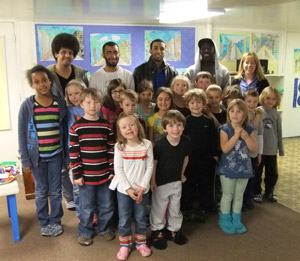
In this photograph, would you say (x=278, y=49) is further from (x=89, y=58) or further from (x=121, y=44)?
(x=89, y=58)

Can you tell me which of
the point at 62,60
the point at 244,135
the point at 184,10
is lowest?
the point at 244,135

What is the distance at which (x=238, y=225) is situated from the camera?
2.61 meters

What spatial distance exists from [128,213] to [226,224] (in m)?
0.91

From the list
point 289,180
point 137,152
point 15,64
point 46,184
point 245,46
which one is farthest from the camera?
point 245,46

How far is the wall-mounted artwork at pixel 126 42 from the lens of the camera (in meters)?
4.10

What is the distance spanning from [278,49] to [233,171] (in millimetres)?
4217

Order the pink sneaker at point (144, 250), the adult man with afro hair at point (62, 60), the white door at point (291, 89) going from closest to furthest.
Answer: the pink sneaker at point (144, 250) → the adult man with afro hair at point (62, 60) → the white door at point (291, 89)

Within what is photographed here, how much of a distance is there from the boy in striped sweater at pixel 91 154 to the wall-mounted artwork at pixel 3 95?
2.29 m

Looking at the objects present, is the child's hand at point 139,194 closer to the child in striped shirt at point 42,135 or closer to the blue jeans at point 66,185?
the child in striped shirt at point 42,135

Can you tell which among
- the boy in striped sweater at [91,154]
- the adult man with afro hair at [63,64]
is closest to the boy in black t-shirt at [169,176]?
the boy in striped sweater at [91,154]

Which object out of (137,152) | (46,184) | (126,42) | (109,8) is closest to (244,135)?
(137,152)

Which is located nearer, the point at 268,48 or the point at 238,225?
the point at 238,225

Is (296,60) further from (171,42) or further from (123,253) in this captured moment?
(123,253)

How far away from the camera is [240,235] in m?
2.56
